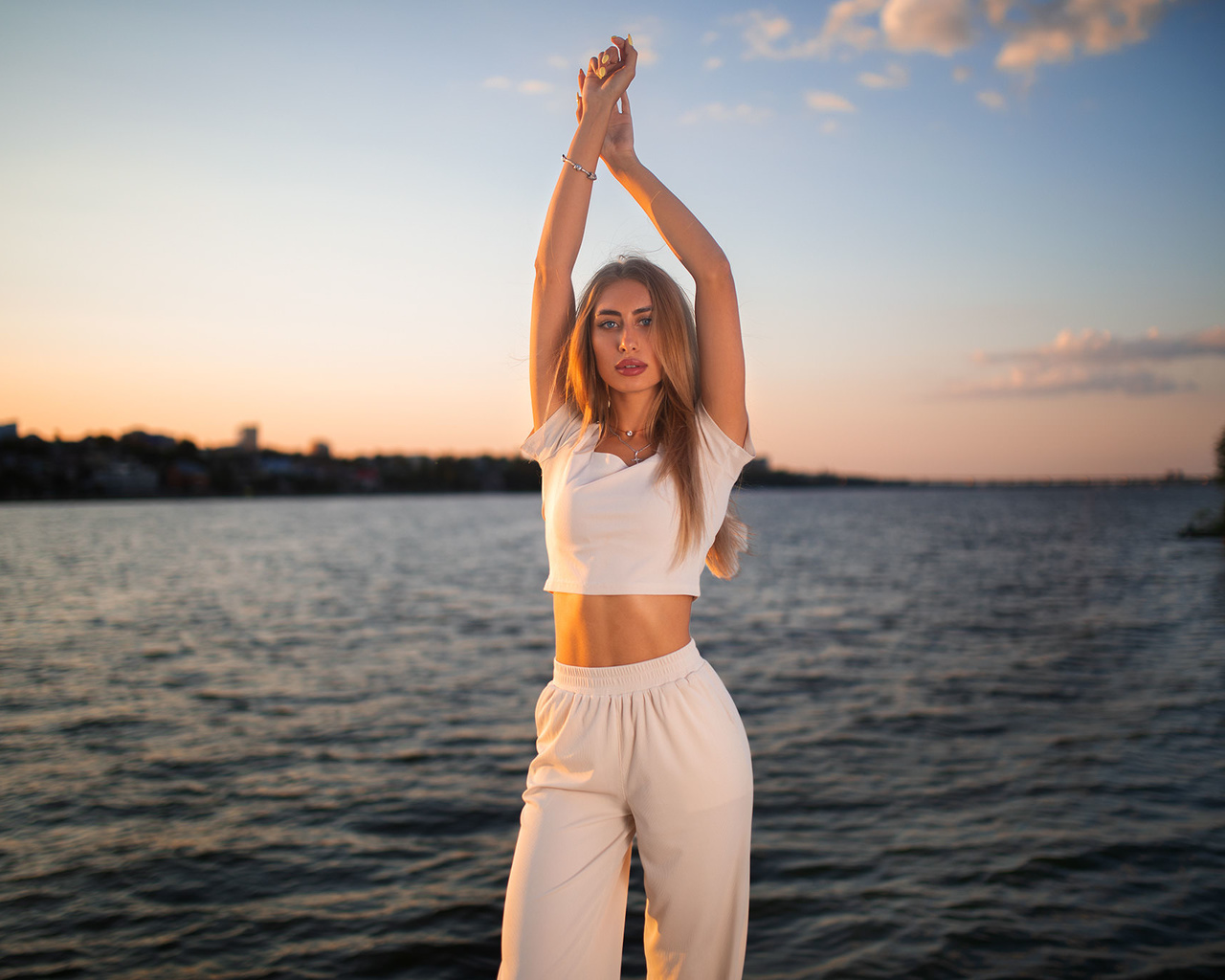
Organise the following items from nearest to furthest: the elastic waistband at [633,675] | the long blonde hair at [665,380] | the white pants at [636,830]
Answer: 1. the white pants at [636,830]
2. the elastic waistband at [633,675]
3. the long blonde hair at [665,380]

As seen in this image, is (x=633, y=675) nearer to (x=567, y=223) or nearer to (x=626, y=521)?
(x=626, y=521)

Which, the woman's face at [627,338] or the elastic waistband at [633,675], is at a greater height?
the woman's face at [627,338]

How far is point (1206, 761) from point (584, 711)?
971 centimetres

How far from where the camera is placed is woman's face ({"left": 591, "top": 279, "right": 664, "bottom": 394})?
263 centimetres

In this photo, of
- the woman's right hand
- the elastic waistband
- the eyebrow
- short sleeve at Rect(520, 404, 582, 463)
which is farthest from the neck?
the woman's right hand

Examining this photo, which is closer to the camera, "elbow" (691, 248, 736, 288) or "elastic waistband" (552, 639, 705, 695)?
"elastic waistband" (552, 639, 705, 695)

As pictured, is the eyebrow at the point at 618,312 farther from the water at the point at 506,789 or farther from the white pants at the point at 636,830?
the water at the point at 506,789

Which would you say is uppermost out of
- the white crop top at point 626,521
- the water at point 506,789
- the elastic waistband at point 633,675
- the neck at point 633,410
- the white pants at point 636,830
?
the neck at point 633,410

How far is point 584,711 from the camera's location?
96.4 inches

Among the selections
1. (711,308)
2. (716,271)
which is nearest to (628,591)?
(711,308)

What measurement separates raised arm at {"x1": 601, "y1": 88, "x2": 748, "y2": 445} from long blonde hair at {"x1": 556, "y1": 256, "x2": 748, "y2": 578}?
0.06 m

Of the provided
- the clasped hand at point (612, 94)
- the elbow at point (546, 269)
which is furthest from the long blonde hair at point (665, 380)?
the clasped hand at point (612, 94)

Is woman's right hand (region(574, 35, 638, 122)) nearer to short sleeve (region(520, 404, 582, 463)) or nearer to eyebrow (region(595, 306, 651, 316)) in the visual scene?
eyebrow (region(595, 306, 651, 316))

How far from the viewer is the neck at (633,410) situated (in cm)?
274
